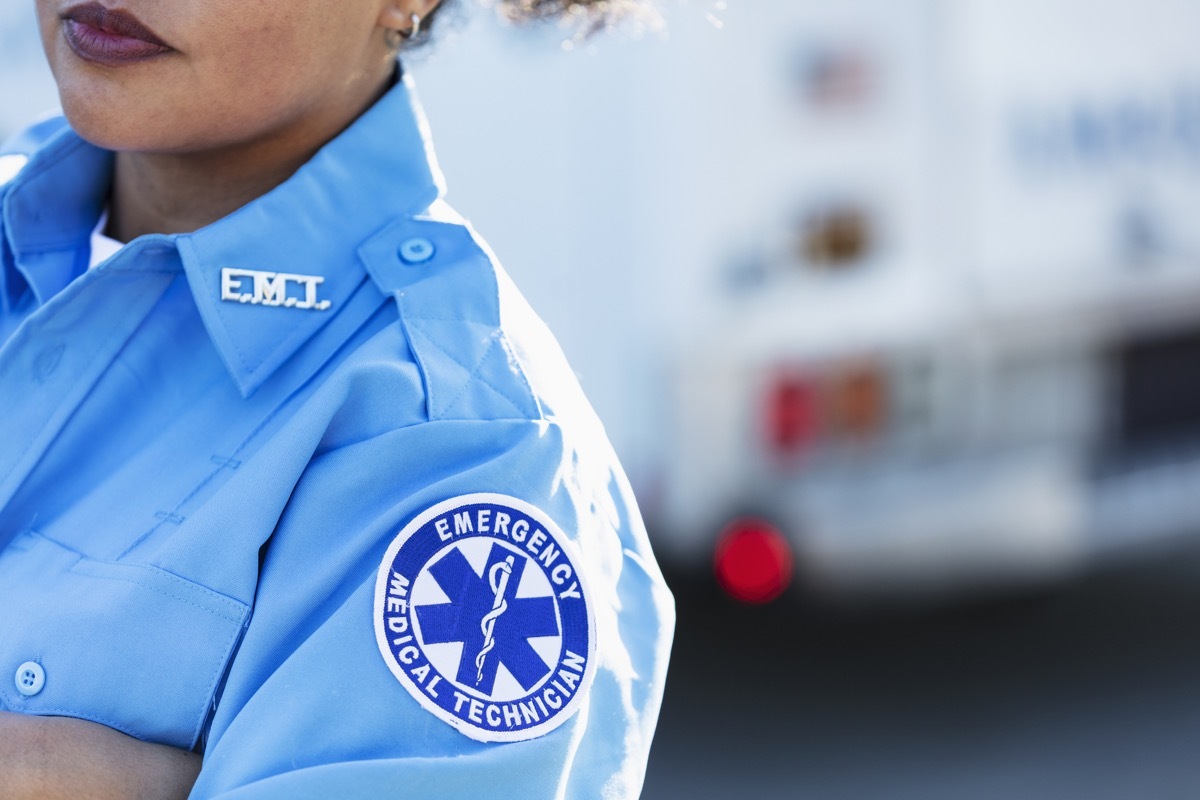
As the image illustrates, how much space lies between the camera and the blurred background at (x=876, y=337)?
4.37 metres

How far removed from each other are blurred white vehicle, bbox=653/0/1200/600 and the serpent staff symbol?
10.7ft

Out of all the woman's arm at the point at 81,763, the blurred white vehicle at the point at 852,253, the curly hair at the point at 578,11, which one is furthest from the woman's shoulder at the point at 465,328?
the blurred white vehicle at the point at 852,253

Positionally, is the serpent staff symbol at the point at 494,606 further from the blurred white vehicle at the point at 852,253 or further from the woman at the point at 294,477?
the blurred white vehicle at the point at 852,253

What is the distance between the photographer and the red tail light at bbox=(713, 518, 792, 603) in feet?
15.1

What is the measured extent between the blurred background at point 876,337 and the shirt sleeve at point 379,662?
2916 millimetres

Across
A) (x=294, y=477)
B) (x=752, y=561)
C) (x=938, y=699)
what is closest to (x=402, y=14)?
(x=294, y=477)

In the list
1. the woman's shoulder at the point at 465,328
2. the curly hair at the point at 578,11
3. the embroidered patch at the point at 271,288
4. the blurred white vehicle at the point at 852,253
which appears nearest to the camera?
the woman's shoulder at the point at 465,328

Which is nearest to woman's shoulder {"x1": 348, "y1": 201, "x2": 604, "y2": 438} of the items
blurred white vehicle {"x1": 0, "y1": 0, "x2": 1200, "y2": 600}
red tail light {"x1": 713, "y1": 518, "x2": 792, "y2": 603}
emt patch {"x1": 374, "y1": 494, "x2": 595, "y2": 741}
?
emt patch {"x1": 374, "y1": 494, "x2": 595, "y2": 741}

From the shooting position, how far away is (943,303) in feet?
16.0

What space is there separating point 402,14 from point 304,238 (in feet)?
0.93

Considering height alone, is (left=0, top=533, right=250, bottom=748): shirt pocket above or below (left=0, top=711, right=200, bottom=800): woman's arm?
above

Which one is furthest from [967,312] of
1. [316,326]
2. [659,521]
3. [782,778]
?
[316,326]

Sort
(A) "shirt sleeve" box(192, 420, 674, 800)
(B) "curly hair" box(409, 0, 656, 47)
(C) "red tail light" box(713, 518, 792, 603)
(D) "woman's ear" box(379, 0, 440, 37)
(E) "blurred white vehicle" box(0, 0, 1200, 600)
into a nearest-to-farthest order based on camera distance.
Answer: (A) "shirt sleeve" box(192, 420, 674, 800) → (D) "woman's ear" box(379, 0, 440, 37) → (B) "curly hair" box(409, 0, 656, 47) → (E) "blurred white vehicle" box(0, 0, 1200, 600) → (C) "red tail light" box(713, 518, 792, 603)

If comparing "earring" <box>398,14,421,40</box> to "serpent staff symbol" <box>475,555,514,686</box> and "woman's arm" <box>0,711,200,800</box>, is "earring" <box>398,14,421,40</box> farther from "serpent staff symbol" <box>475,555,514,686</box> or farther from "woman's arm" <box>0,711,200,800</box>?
"woman's arm" <box>0,711,200,800</box>
